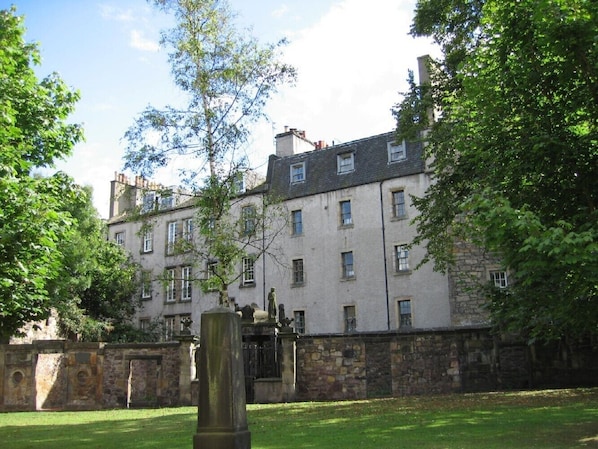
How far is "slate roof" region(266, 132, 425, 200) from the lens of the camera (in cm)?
3550

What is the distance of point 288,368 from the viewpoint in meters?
22.4

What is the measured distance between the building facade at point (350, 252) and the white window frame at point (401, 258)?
0.05 metres

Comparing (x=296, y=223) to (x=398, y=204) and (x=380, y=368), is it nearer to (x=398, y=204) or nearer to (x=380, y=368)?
(x=398, y=204)

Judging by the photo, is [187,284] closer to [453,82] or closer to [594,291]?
[453,82]

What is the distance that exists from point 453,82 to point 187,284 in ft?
84.7

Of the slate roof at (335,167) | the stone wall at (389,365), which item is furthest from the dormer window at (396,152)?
the stone wall at (389,365)

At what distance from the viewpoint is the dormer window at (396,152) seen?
35.8 metres

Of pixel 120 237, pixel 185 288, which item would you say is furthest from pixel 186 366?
pixel 120 237

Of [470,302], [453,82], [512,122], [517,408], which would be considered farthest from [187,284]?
[512,122]

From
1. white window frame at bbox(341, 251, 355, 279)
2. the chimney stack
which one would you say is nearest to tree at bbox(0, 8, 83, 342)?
white window frame at bbox(341, 251, 355, 279)

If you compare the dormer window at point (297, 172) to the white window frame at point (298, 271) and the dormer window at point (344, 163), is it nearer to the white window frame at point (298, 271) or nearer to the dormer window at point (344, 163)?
the dormer window at point (344, 163)

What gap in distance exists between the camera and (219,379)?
8.73 m

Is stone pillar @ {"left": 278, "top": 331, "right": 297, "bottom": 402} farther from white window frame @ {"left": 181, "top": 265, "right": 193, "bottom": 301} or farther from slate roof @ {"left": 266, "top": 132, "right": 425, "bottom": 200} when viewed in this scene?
white window frame @ {"left": 181, "top": 265, "right": 193, "bottom": 301}

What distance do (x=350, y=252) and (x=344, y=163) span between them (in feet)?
17.9
